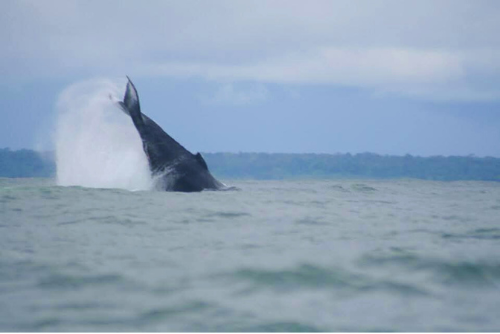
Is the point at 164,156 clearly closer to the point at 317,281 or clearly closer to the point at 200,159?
the point at 200,159

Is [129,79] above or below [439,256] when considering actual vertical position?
above

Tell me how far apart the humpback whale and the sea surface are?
13.9ft

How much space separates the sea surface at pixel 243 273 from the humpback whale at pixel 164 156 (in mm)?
4225

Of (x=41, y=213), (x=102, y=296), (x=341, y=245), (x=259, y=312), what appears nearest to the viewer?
(x=259, y=312)

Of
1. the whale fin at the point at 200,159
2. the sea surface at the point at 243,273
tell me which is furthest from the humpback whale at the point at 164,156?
the sea surface at the point at 243,273

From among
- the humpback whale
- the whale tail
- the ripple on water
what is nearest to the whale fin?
the humpback whale

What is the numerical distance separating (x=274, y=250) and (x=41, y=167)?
218 ft

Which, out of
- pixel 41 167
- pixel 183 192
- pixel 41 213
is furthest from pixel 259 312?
pixel 41 167

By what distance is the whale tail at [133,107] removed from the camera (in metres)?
14.5

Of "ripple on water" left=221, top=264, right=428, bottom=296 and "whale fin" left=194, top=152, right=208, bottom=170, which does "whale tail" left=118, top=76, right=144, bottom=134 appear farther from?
"ripple on water" left=221, top=264, right=428, bottom=296

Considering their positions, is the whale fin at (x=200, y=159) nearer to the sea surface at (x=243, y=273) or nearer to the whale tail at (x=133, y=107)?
the whale tail at (x=133, y=107)

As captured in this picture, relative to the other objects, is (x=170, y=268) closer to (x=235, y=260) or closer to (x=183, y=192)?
(x=235, y=260)

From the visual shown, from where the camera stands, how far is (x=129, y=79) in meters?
14.4

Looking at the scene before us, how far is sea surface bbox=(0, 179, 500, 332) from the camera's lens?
4.48m
